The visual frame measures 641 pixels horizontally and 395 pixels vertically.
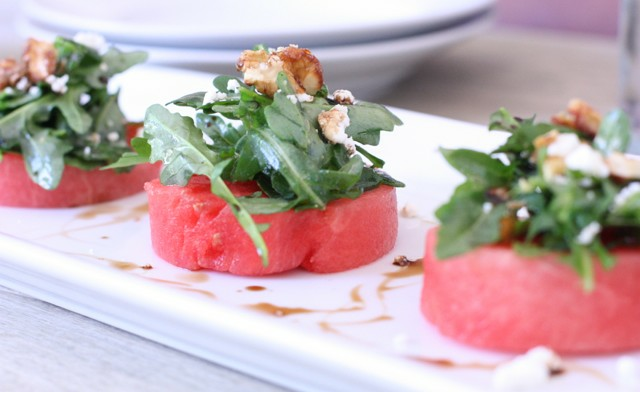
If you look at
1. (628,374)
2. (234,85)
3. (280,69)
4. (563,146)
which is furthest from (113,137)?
(628,374)

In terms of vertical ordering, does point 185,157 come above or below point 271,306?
above

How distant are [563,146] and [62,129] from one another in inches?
48.6

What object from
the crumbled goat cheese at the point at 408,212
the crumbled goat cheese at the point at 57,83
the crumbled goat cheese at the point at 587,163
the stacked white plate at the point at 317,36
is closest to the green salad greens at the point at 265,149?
the crumbled goat cheese at the point at 408,212

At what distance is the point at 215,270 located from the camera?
1.68m

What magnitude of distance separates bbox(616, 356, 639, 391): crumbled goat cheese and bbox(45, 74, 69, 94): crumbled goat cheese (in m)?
1.37

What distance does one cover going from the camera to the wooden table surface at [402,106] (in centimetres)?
133

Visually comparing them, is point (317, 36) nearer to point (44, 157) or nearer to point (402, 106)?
point (402, 106)

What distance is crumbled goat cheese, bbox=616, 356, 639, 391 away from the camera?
1.22 m

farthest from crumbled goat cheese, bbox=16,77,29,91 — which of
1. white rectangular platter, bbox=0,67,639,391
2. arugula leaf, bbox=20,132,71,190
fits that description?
white rectangular platter, bbox=0,67,639,391

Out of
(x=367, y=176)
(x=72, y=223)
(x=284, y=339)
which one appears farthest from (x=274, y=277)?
(x=72, y=223)

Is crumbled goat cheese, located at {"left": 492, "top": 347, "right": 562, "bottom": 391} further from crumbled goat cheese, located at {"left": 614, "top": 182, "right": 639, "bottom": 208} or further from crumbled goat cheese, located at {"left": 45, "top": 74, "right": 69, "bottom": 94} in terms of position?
crumbled goat cheese, located at {"left": 45, "top": 74, "right": 69, "bottom": 94}

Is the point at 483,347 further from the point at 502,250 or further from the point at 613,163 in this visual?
the point at 613,163

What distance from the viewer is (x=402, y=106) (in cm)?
314

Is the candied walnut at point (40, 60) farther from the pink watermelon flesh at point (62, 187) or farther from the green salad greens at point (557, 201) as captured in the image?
the green salad greens at point (557, 201)
